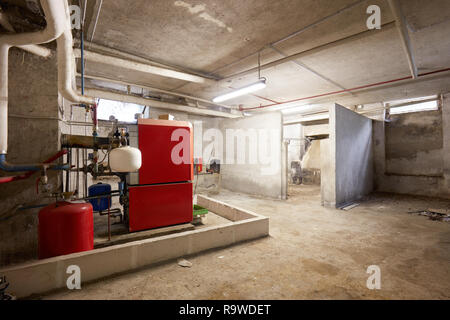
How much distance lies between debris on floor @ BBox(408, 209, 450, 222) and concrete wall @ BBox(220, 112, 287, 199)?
3.15 meters

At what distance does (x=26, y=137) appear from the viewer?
258cm

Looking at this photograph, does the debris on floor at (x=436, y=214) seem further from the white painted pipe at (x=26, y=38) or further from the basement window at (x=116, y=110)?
the basement window at (x=116, y=110)

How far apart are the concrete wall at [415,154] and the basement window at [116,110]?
8944 mm

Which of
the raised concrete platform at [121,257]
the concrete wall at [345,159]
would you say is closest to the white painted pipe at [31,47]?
the raised concrete platform at [121,257]

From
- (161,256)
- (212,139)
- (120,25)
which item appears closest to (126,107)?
(212,139)

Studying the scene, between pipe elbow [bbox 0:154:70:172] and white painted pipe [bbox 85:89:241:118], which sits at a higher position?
white painted pipe [bbox 85:89:241:118]

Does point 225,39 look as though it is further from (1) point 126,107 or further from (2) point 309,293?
(1) point 126,107

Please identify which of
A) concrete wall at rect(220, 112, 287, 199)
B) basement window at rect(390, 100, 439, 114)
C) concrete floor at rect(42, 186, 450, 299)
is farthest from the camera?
basement window at rect(390, 100, 439, 114)

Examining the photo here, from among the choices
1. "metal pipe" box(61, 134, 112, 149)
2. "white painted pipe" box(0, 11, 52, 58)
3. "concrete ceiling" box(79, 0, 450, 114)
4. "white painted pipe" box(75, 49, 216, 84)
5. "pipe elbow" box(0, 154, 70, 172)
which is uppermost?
"concrete ceiling" box(79, 0, 450, 114)

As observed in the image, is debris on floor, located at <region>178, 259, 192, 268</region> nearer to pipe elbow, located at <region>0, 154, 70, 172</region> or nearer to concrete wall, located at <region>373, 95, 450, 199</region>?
pipe elbow, located at <region>0, 154, 70, 172</region>

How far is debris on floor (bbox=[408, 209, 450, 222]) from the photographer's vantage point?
4.32 m

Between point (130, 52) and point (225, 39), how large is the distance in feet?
6.51

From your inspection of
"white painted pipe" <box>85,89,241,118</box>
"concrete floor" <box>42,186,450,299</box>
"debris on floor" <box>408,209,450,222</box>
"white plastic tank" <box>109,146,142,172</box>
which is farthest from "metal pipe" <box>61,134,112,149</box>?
"debris on floor" <box>408,209,450,222</box>

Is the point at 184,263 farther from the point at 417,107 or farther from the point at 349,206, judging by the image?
the point at 417,107
